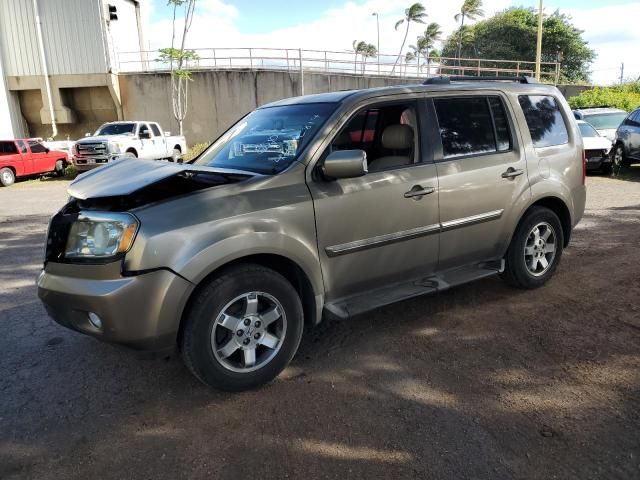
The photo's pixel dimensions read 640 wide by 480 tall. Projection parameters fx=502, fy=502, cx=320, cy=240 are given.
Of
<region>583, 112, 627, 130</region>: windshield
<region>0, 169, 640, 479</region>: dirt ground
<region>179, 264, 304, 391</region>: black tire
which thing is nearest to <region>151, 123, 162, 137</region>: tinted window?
<region>583, 112, 627, 130</region>: windshield

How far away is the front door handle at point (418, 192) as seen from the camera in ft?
12.3

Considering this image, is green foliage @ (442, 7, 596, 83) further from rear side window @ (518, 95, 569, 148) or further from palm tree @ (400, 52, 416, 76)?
rear side window @ (518, 95, 569, 148)

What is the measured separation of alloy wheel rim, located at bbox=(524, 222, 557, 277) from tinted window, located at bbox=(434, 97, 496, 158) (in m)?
0.96

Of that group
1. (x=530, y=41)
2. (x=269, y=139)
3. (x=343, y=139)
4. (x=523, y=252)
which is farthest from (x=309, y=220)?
(x=530, y=41)

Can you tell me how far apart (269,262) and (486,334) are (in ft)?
6.07

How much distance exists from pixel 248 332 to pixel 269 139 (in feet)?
5.02

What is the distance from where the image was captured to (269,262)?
10.9 feet

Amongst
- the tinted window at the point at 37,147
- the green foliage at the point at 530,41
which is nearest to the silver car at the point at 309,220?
the tinted window at the point at 37,147

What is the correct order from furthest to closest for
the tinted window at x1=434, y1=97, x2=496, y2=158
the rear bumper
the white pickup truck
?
the white pickup truck < the tinted window at x1=434, y1=97, x2=496, y2=158 < the rear bumper

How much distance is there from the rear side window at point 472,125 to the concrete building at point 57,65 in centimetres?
2482

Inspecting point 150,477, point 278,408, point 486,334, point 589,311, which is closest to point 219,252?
point 278,408

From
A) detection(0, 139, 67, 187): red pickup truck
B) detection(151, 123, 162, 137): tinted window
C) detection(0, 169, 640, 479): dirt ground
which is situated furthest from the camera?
detection(151, 123, 162, 137): tinted window

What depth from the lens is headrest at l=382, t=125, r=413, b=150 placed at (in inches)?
156

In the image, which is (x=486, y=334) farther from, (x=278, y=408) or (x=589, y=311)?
(x=278, y=408)
